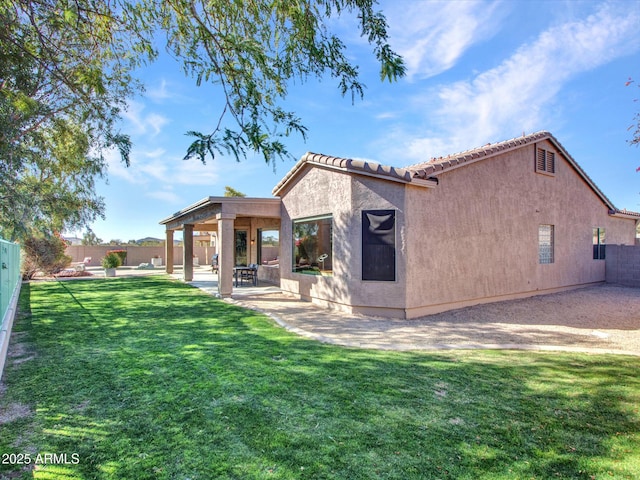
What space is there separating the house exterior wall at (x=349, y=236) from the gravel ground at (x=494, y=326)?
16.9 inches

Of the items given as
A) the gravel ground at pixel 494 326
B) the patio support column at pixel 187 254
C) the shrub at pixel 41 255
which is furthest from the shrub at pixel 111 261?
the gravel ground at pixel 494 326

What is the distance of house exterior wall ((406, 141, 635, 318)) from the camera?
9.92 m

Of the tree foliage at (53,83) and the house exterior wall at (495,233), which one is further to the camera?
the house exterior wall at (495,233)

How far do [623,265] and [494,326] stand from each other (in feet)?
43.2

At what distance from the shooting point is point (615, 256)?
17.3 m

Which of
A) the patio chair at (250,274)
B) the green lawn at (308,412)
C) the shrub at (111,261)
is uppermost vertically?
the shrub at (111,261)

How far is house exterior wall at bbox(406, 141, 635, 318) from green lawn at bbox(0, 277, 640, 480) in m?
3.86

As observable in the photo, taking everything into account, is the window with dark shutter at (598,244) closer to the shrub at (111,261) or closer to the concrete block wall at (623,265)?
the concrete block wall at (623,265)

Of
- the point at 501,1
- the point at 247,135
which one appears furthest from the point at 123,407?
the point at 501,1

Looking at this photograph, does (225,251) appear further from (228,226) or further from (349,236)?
(349,236)

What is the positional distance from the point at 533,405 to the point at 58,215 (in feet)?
63.5

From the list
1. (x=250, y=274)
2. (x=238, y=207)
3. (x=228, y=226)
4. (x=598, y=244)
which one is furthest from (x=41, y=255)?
(x=598, y=244)

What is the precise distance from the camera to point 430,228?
393 inches

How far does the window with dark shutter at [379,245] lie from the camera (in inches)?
382
